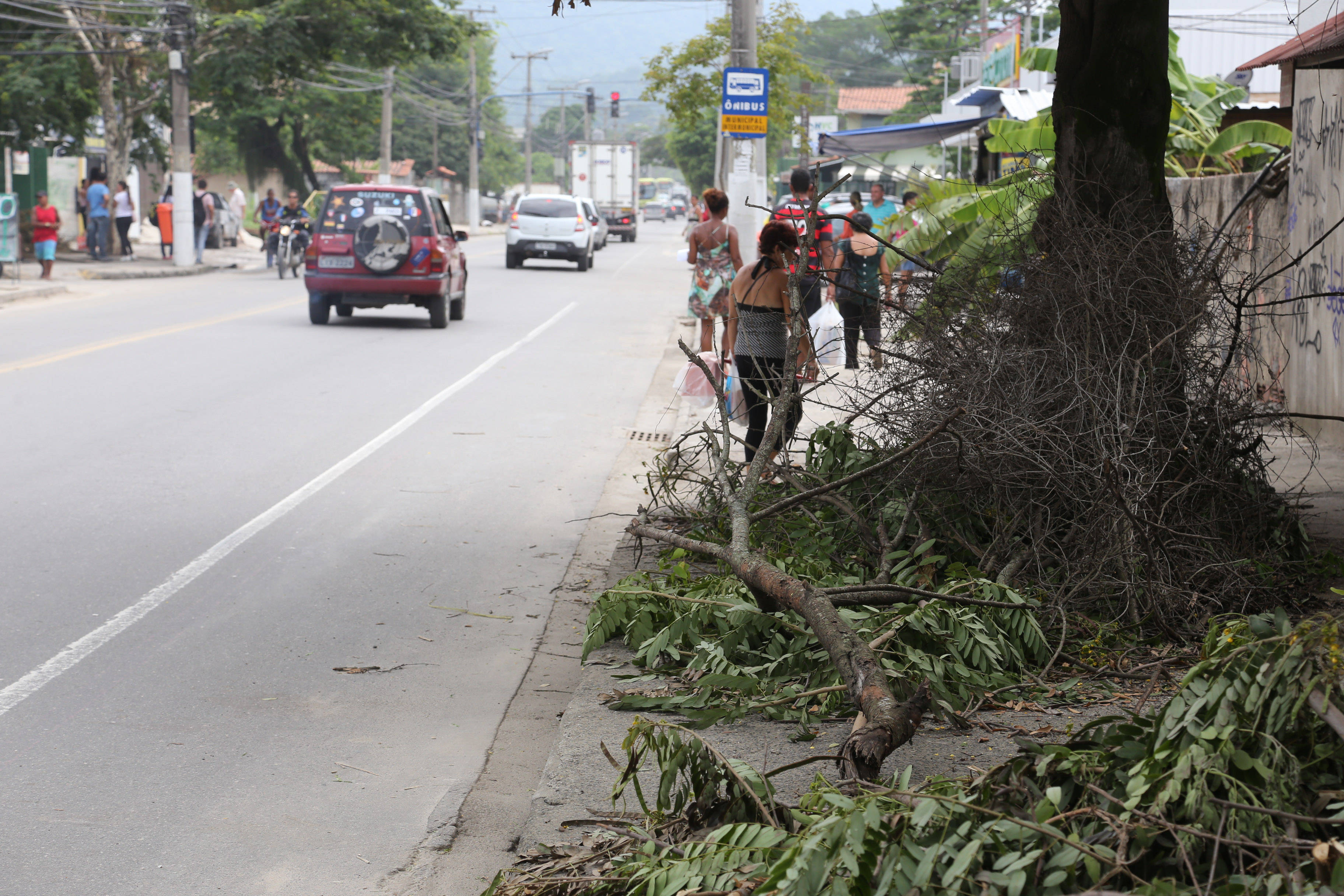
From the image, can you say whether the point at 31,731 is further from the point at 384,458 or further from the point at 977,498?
the point at 384,458

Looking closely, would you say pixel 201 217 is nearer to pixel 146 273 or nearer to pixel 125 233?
pixel 125 233

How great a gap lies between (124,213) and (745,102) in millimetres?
19553

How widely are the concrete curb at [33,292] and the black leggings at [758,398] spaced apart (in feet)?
52.1

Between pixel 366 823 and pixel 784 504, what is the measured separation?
201 cm

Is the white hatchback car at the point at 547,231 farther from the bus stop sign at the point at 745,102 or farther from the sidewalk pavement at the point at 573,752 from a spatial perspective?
the sidewalk pavement at the point at 573,752

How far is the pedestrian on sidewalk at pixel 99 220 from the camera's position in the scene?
29031mm

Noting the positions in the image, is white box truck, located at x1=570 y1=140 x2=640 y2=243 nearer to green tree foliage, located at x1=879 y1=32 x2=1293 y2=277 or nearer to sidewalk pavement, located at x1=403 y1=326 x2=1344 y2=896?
green tree foliage, located at x1=879 y1=32 x2=1293 y2=277

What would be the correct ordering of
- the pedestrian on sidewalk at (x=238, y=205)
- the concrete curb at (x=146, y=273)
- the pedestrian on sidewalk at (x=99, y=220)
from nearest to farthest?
1. the concrete curb at (x=146, y=273)
2. the pedestrian on sidewalk at (x=99, y=220)
3. the pedestrian on sidewalk at (x=238, y=205)

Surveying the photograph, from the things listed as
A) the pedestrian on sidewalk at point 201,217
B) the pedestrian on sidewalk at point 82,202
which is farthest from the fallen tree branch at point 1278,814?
the pedestrian on sidewalk at point 82,202

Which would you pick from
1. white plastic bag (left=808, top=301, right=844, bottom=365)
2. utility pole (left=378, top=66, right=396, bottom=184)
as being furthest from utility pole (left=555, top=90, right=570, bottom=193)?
white plastic bag (left=808, top=301, right=844, bottom=365)

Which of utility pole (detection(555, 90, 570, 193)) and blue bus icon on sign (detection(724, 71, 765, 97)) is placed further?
utility pole (detection(555, 90, 570, 193))

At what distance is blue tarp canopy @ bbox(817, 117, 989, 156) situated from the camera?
64.1ft

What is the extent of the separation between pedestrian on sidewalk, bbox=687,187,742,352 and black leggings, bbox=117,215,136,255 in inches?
878

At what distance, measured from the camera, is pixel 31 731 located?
178 inches
